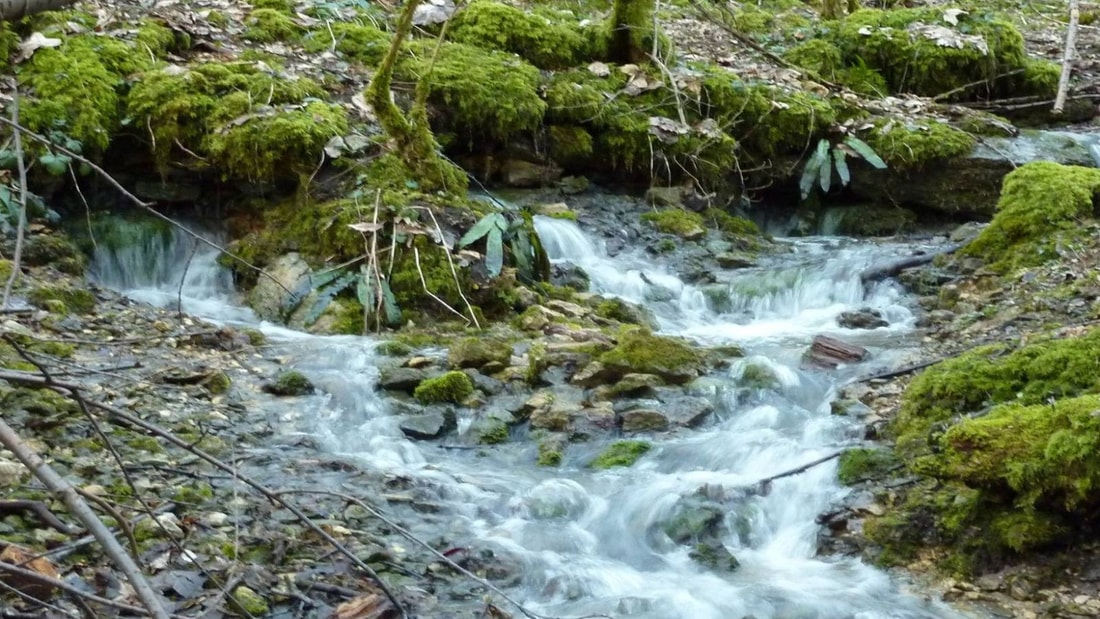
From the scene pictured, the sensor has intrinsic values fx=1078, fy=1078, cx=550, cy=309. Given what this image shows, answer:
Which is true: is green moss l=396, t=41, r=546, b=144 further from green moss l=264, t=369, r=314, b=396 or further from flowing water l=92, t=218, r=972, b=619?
green moss l=264, t=369, r=314, b=396

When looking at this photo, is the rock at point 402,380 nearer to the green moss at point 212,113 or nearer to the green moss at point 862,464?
the green moss at point 862,464

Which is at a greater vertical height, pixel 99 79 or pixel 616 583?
pixel 99 79

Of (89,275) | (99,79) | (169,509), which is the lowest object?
(89,275)

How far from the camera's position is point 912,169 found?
980 centimetres

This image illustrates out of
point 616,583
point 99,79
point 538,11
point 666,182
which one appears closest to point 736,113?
point 666,182

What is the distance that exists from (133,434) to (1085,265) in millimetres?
5477

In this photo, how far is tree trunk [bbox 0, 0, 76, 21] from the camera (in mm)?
1433

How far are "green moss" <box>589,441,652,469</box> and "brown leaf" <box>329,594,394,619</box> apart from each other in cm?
169

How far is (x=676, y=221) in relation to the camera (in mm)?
9070

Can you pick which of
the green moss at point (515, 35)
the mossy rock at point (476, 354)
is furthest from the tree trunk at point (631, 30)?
the mossy rock at point (476, 354)

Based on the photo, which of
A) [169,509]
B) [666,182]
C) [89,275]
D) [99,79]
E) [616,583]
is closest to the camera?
[169,509]

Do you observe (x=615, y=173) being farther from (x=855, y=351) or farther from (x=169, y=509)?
(x=169, y=509)

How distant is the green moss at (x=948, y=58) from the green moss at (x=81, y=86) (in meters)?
7.32

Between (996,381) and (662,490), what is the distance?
1.50m
